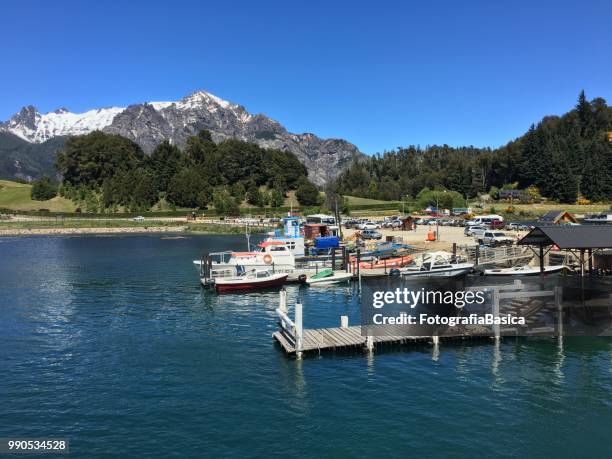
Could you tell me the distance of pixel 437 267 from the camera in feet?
171

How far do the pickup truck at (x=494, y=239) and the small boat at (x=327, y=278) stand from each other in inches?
1083

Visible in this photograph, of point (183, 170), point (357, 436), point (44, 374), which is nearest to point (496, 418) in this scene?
point (357, 436)

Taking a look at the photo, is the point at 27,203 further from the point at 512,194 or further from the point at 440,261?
the point at 512,194

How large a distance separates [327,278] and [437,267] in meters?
11.7

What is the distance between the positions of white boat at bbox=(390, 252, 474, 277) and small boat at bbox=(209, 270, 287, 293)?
12746 mm

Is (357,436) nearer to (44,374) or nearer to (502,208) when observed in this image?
(44,374)

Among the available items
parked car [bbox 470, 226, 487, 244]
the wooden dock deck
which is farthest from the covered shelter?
parked car [bbox 470, 226, 487, 244]

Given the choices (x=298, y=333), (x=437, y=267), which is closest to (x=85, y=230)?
(x=437, y=267)

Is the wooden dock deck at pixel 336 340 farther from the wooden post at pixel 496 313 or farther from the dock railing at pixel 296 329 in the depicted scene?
the wooden post at pixel 496 313

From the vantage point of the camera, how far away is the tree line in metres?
162

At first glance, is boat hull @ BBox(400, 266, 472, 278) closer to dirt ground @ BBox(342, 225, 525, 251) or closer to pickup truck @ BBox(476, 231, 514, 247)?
dirt ground @ BBox(342, 225, 525, 251)

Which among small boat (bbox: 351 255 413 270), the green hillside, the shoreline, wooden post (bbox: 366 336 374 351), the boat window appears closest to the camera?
wooden post (bbox: 366 336 374 351)

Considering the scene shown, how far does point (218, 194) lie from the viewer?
160 m

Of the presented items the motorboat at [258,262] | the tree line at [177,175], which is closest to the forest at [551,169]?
the tree line at [177,175]
